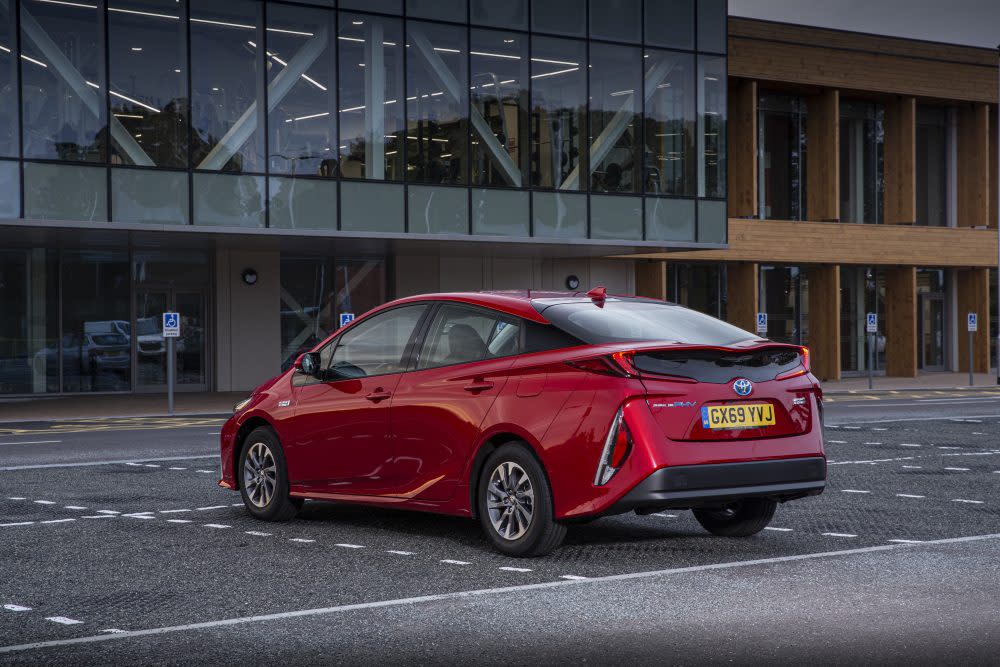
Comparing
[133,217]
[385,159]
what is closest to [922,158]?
[385,159]

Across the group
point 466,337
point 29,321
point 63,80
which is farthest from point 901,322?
point 466,337

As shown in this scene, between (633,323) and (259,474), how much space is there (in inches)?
120

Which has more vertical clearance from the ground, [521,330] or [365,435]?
[521,330]

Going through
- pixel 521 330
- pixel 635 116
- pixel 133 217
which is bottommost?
pixel 521 330

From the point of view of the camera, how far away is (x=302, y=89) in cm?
2733

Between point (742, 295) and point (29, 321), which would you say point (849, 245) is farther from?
point (29, 321)

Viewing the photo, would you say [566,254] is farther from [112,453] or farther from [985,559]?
[985,559]

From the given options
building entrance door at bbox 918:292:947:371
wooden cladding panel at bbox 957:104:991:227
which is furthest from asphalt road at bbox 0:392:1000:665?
wooden cladding panel at bbox 957:104:991:227

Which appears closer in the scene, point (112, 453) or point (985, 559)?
point (985, 559)

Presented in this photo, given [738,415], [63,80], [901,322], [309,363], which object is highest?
[63,80]

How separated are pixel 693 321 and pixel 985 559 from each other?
212 centimetres

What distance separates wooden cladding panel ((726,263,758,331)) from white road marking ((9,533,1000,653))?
31041 millimetres

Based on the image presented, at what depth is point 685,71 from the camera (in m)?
31.4

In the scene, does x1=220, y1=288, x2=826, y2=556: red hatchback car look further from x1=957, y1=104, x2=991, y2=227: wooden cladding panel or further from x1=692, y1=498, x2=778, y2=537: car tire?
x1=957, y1=104, x2=991, y2=227: wooden cladding panel
